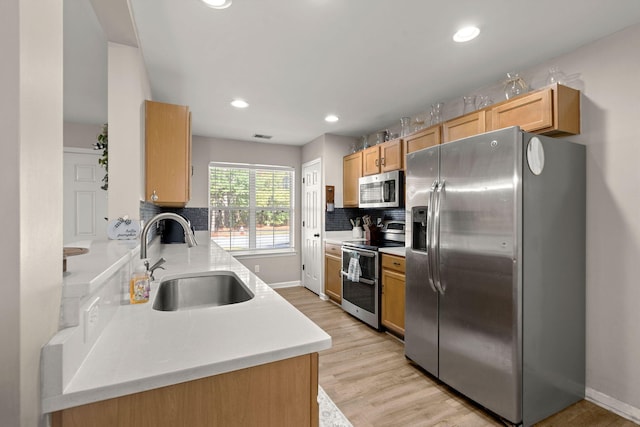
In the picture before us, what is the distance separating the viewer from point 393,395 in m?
2.09

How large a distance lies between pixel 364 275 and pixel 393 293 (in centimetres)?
47

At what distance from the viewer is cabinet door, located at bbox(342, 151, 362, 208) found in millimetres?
4141

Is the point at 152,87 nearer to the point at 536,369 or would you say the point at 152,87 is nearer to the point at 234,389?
the point at 234,389

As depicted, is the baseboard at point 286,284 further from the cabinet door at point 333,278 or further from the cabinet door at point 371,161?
the cabinet door at point 371,161

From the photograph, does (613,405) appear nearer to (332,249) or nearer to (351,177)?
(332,249)

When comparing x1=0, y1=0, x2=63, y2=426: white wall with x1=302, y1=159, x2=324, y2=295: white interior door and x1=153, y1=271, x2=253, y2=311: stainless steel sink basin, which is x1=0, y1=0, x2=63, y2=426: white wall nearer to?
x1=153, y1=271, x2=253, y2=311: stainless steel sink basin

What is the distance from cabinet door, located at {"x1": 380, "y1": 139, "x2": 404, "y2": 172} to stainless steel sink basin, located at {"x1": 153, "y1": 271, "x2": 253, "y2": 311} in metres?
2.32

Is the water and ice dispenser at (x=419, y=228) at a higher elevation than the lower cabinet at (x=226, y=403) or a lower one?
higher

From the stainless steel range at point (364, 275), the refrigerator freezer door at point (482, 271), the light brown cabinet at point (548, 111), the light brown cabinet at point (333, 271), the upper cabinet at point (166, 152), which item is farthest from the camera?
the light brown cabinet at point (333, 271)

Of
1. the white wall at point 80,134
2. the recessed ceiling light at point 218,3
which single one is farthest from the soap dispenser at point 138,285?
the white wall at point 80,134

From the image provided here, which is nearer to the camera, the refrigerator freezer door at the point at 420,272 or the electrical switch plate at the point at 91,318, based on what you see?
the electrical switch plate at the point at 91,318

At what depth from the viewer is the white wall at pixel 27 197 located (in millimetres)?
523

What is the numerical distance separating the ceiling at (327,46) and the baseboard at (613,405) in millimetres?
2366

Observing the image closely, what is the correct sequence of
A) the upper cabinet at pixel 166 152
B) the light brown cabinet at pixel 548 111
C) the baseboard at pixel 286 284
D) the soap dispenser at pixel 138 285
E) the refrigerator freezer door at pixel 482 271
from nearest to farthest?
the soap dispenser at pixel 138 285, the refrigerator freezer door at pixel 482 271, the light brown cabinet at pixel 548 111, the upper cabinet at pixel 166 152, the baseboard at pixel 286 284
